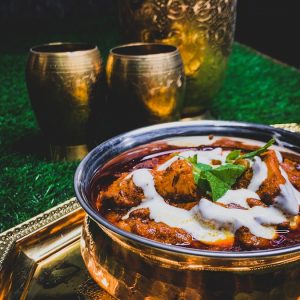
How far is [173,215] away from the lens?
635 millimetres

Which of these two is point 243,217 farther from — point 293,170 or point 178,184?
point 293,170

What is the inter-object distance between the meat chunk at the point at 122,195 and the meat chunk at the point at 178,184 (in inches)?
1.4

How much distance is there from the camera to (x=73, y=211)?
95cm

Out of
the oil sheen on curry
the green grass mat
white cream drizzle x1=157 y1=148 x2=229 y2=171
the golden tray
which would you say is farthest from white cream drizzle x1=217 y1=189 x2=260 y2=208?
the green grass mat

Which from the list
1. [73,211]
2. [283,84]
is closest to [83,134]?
[73,211]

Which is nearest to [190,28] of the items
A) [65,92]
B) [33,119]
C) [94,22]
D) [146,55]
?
[146,55]

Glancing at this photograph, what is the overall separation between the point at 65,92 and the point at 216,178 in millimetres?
742

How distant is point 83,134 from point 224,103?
0.82 m

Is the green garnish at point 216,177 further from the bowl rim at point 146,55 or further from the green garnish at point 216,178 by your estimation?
the bowl rim at point 146,55

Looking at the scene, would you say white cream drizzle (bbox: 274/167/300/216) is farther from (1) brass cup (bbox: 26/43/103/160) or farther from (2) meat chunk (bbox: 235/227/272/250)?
(1) brass cup (bbox: 26/43/103/160)

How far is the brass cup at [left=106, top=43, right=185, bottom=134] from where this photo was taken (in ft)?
4.13

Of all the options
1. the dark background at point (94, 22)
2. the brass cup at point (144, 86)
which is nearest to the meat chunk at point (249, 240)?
the brass cup at point (144, 86)

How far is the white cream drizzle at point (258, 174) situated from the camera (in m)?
0.67

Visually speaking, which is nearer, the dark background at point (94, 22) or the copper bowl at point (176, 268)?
the copper bowl at point (176, 268)
